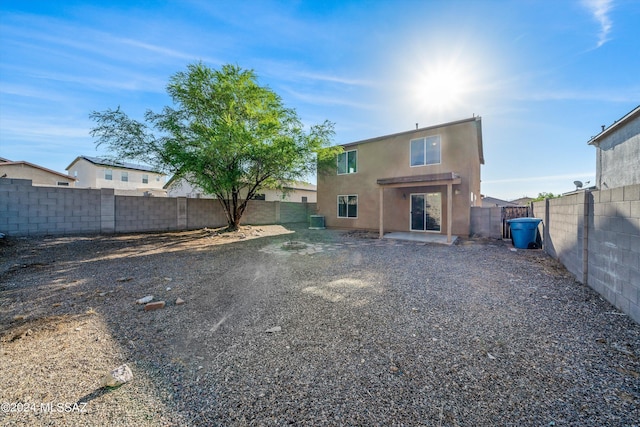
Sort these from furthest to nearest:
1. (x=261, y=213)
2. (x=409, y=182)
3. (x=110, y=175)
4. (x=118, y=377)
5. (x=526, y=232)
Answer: (x=110, y=175) → (x=261, y=213) → (x=409, y=182) → (x=526, y=232) → (x=118, y=377)

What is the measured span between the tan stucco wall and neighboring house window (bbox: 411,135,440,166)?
24.7 meters

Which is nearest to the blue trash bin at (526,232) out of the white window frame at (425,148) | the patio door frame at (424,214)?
the patio door frame at (424,214)

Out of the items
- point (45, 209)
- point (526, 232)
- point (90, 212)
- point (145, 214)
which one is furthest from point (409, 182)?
point (45, 209)

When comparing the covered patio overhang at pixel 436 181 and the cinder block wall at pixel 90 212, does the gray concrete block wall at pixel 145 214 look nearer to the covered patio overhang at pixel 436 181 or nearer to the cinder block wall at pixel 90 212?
the cinder block wall at pixel 90 212

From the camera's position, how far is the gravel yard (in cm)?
172

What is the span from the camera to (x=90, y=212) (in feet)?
32.1

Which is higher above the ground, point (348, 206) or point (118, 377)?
point (348, 206)

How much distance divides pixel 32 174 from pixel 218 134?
22.4 m

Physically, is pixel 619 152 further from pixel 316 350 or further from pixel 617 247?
pixel 316 350

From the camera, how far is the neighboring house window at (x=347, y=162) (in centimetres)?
1383

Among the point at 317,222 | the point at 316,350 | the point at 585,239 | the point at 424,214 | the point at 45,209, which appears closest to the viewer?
the point at 316,350

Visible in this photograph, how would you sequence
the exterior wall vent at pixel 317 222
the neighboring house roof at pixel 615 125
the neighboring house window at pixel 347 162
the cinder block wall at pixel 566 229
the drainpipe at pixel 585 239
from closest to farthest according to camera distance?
the drainpipe at pixel 585 239 → the cinder block wall at pixel 566 229 → the neighboring house roof at pixel 615 125 → the neighboring house window at pixel 347 162 → the exterior wall vent at pixel 317 222

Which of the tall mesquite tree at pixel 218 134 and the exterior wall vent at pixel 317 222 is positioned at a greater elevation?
the tall mesquite tree at pixel 218 134

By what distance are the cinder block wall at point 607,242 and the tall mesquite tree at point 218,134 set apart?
8.76 m
